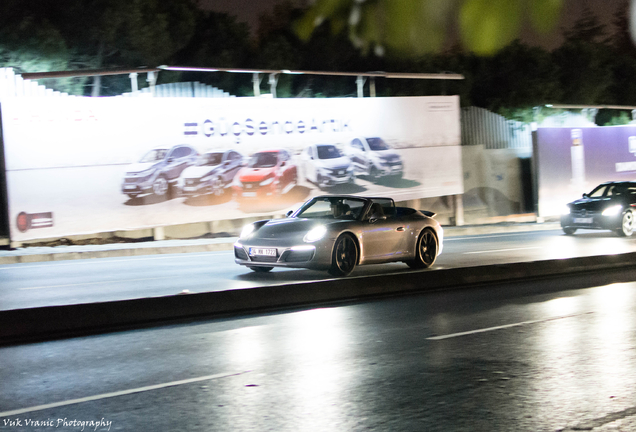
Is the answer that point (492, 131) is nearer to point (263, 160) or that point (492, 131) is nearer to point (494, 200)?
point (494, 200)

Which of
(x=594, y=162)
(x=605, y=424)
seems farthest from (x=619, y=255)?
(x=594, y=162)

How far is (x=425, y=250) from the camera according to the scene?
46.0ft

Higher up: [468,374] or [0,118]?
[0,118]

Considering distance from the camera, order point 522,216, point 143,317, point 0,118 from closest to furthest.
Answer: point 143,317 → point 0,118 → point 522,216

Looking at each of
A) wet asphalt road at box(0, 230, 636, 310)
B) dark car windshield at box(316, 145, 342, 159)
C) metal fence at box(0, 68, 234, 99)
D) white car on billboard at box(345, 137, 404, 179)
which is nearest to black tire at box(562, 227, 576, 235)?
wet asphalt road at box(0, 230, 636, 310)

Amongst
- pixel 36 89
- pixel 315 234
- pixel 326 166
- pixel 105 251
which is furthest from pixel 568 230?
pixel 36 89

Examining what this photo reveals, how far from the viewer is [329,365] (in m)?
6.44

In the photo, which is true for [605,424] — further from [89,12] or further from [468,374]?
[89,12]

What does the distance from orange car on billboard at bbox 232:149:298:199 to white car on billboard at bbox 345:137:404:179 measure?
2420mm

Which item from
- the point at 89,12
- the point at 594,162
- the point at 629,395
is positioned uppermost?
the point at 89,12


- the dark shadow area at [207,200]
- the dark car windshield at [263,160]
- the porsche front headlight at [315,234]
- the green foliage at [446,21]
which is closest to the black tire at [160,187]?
the dark shadow area at [207,200]

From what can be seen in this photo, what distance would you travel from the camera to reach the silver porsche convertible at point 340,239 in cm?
1216

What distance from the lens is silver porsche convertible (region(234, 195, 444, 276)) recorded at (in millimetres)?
Result: 12164

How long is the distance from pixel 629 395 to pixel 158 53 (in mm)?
24244
